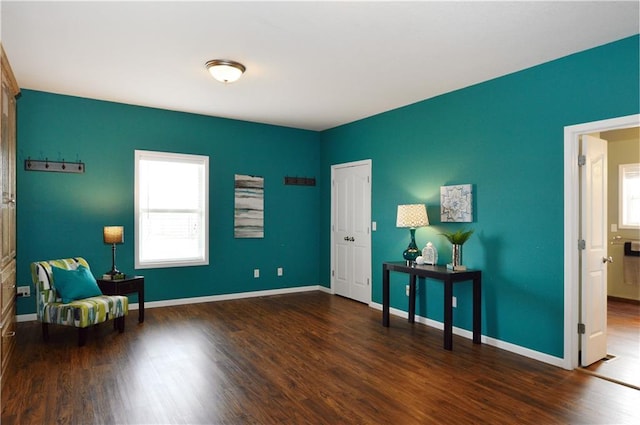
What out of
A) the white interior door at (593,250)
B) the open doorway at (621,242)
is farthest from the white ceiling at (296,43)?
the open doorway at (621,242)

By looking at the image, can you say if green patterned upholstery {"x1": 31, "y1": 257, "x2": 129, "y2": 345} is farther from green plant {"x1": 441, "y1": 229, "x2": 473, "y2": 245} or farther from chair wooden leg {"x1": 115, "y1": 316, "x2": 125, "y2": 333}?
green plant {"x1": 441, "y1": 229, "x2": 473, "y2": 245}

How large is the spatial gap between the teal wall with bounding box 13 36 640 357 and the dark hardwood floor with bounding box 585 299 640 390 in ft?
1.54

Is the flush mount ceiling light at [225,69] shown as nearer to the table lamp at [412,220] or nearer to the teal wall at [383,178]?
the teal wall at [383,178]

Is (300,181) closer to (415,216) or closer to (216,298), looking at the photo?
(216,298)

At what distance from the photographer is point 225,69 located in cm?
363

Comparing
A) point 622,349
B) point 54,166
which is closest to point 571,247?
point 622,349

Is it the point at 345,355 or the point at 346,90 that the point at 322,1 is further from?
the point at 345,355

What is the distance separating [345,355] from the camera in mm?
3654

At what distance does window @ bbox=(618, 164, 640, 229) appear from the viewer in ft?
20.2

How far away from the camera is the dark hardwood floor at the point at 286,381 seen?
2.58 metres

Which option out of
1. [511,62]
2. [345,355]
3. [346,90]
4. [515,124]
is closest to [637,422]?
[345,355]

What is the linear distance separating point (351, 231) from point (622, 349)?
3.46 meters

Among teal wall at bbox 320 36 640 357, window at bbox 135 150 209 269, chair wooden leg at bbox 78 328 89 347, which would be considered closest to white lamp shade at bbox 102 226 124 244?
window at bbox 135 150 209 269

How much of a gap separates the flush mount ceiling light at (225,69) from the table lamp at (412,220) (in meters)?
2.31
